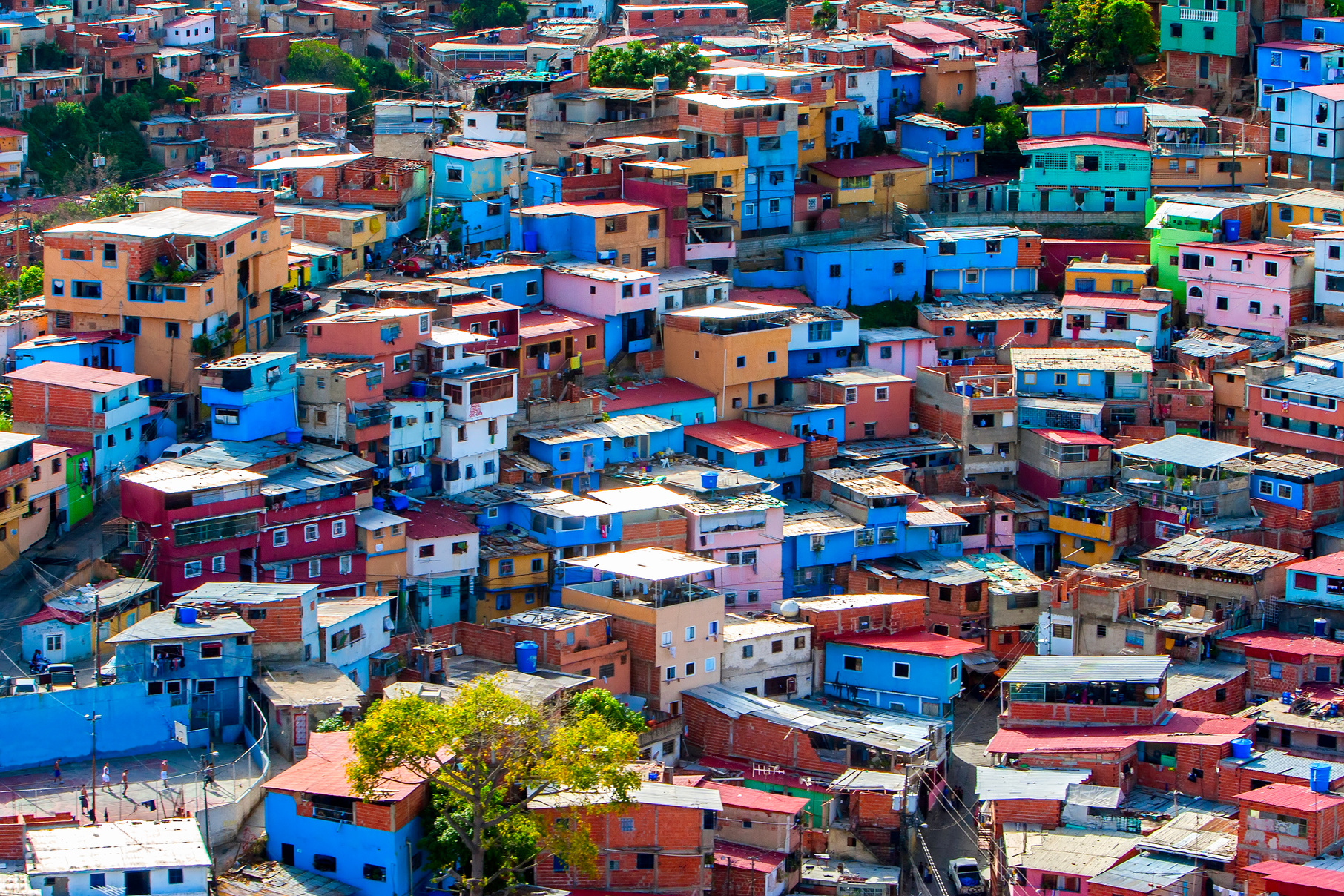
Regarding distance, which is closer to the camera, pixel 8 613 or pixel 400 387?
pixel 8 613

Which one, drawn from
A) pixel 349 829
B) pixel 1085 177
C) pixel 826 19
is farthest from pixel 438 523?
pixel 826 19

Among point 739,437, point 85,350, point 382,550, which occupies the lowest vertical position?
point 382,550

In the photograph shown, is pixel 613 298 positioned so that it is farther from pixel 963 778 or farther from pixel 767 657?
pixel 963 778

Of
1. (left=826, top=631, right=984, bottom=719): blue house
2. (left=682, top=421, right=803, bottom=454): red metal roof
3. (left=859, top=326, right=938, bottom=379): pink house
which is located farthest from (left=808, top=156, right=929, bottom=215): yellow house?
(left=826, top=631, right=984, bottom=719): blue house

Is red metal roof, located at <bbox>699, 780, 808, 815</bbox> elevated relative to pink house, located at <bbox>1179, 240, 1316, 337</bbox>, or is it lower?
lower

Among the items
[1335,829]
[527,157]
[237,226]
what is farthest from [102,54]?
[1335,829]

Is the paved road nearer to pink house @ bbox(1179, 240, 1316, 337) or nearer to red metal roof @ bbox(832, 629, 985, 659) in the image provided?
red metal roof @ bbox(832, 629, 985, 659)

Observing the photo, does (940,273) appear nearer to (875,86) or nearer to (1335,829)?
(875,86)
